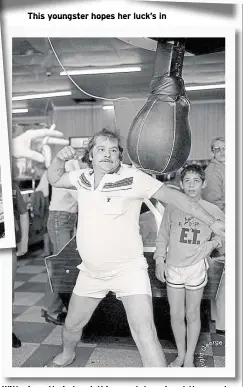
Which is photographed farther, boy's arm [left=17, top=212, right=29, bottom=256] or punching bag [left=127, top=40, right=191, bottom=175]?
boy's arm [left=17, top=212, right=29, bottom=256]

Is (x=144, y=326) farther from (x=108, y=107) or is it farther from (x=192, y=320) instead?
(x=108, y=107)

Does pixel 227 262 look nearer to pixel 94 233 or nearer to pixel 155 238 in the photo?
pixel 155 238

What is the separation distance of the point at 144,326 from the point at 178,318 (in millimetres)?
145

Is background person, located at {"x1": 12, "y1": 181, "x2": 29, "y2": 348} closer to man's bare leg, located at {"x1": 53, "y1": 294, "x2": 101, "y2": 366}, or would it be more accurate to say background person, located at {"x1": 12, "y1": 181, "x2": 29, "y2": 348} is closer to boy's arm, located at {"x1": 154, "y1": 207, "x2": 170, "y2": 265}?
man's bare leg, located at {"x1": 53, "y1": 294, "x2": 101, "y2": 366}

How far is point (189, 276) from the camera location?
1571 mm

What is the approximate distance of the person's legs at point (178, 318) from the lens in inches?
62.2

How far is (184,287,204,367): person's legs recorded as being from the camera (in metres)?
1.58

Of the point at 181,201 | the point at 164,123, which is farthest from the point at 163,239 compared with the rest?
the point at 164,123

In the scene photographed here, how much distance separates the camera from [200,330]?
1.60m

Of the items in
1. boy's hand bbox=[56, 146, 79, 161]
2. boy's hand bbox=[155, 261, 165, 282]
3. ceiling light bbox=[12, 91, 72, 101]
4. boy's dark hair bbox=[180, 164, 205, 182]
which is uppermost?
ceiling light bbox=[12, 91, 72, 101]

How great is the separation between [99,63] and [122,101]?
0.53 feet

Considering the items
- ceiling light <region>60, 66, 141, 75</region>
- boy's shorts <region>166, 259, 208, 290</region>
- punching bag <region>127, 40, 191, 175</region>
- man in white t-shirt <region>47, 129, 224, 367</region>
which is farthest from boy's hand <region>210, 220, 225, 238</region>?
ceiling light <region>60, 66, 141, 75</region>

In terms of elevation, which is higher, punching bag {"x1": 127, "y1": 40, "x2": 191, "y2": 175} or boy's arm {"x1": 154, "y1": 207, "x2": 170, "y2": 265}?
punching bag {"x1": 127, "y1": 40, "x2": 191, "y2": 175}

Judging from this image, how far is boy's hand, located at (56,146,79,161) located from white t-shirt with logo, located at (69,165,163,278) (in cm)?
10
